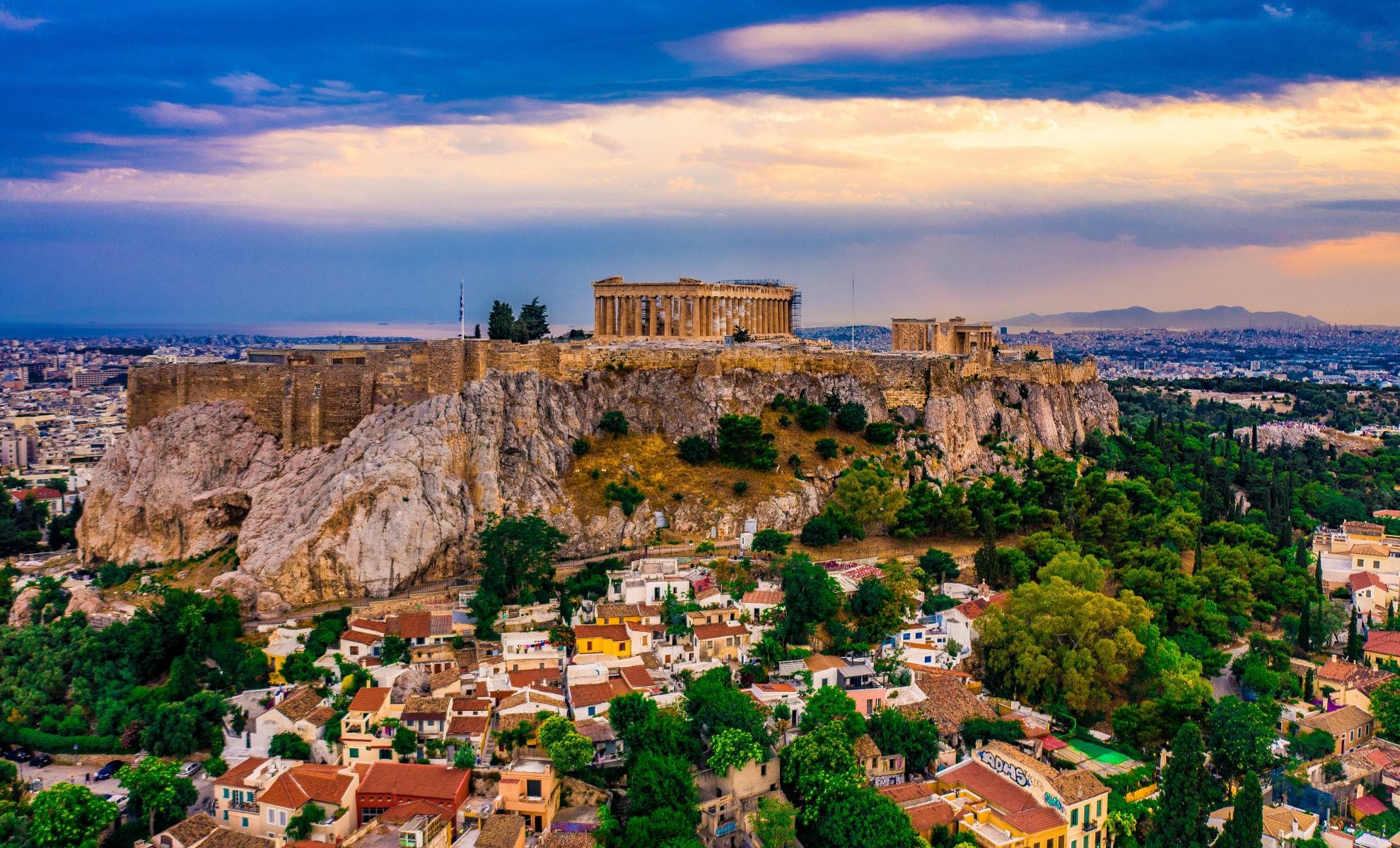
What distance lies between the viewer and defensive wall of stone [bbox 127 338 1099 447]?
46.9 meters

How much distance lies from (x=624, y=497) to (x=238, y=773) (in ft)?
64.2

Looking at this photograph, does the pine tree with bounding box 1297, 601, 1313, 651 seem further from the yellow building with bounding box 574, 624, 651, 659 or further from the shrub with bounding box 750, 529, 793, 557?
the yellow building with bounding box 574, 624, 651, 659

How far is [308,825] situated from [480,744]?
4.99 meters

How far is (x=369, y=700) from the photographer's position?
33.9 m

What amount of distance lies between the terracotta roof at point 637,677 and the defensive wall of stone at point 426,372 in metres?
15.9

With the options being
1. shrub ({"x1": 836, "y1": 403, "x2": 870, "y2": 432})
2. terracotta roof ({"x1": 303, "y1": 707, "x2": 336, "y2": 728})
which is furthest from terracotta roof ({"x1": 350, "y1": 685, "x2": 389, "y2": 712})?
shrub ({"x1": 836, "y1": 403, "x2": 870, "y2": 432})

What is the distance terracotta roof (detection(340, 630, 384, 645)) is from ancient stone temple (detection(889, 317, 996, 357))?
38.6 metres

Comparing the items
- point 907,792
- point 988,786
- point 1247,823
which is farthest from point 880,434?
point 1247,823

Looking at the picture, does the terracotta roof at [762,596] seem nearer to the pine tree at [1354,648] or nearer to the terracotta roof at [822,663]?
the terracotta roof at [822,663]

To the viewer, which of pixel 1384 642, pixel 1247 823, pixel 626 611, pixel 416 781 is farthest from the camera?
pixel 1384 642

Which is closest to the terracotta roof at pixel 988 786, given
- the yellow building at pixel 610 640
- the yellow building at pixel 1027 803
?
the yellow building at pixel 1027 803

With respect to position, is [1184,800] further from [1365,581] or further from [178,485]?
[178,485]

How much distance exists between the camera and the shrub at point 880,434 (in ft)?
180

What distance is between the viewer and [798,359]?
56719 mm
